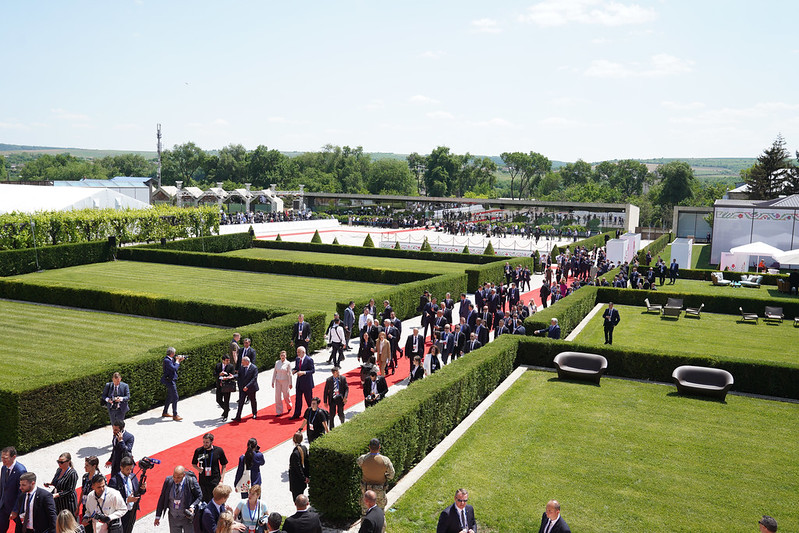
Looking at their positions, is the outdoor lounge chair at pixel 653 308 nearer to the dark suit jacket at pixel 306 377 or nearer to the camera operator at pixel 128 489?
the dark suit jacket at pixel 306 377

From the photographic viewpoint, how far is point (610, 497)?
8.99m

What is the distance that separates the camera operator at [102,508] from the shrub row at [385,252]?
3336 centimetres

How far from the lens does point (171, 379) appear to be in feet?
40.8

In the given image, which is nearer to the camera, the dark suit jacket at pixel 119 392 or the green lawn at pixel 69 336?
the dark suit jacket at pixel 119 392

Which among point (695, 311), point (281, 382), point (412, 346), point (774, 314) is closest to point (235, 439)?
point (281, 382)

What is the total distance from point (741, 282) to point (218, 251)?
31.8m

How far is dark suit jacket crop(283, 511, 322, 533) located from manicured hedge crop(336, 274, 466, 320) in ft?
40.1

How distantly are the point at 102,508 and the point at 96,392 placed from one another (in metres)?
5.75

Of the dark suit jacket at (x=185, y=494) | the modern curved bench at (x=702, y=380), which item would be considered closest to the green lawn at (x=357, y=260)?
the modern curved bench at (x=702, y=380)

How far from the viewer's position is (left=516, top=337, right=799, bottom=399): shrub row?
568 inches

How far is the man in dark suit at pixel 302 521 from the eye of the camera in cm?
655

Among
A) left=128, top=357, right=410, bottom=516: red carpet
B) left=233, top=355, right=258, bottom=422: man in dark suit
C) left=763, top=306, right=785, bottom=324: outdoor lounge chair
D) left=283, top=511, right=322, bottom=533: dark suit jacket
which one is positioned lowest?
left=128, top=357, right=410, bottom=516: red carpet

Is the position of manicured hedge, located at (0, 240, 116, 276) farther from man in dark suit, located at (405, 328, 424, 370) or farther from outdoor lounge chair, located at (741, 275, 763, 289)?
outdoor lounge chair, located at (741, 275, 763, 289)

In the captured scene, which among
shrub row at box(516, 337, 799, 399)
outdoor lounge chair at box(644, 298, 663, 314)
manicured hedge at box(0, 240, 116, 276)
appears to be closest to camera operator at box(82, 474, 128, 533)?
shrub row at box(516, 337, 799, 399)
